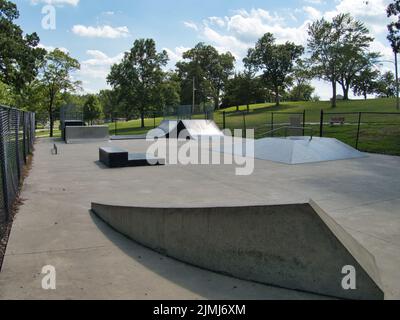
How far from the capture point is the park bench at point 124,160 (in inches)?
485

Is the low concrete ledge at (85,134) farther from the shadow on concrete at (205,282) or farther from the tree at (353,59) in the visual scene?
the tree at (353,59)

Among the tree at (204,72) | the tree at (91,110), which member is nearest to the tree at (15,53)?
the tree at (91,110)

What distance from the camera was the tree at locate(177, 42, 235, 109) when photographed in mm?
86188

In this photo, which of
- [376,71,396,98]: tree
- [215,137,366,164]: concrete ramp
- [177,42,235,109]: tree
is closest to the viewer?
[215,137,366,164]: concrete ramp

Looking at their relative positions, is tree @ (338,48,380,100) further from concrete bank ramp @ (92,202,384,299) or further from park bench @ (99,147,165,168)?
concrete bank ramp @ (92,202,384,299)

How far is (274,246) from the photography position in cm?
373

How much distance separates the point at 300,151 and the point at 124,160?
690cm

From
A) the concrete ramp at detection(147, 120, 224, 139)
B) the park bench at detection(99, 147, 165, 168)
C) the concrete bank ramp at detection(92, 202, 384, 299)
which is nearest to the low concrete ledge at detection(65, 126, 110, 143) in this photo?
the concrete ramp at detection(147, 120, 224, 139)

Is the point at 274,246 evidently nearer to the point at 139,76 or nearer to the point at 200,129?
the point at 200,129

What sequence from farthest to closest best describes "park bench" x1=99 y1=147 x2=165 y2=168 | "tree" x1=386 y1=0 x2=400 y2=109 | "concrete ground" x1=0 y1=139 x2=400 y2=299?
1. "tree" x1=386 y1=0 x2=400 y2=109
2. "park bench" x1=99 y1=147 x2=165 y2=168
3. "concrete ground" x1=0 y1=139 x2=400 y2=299

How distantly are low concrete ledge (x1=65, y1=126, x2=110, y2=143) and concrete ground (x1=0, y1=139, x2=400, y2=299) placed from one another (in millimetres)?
12350

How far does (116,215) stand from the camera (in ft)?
18.5

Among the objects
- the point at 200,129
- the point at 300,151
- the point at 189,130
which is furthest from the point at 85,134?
the point at 300,151
